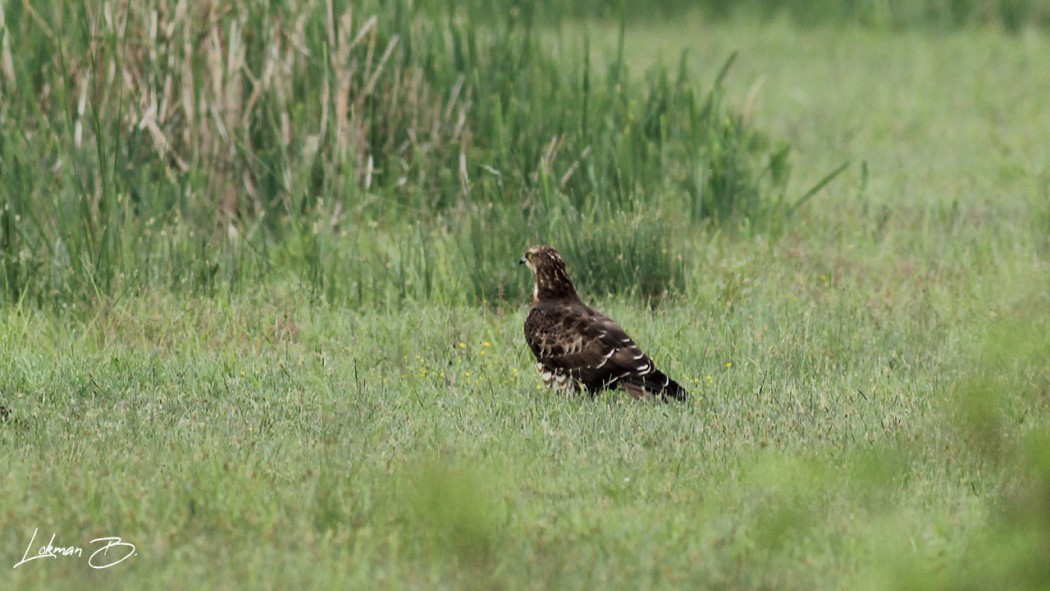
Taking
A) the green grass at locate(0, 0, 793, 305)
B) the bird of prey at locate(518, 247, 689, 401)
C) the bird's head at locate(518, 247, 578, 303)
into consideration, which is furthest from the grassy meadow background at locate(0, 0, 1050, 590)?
the bird's head at locate(518, 247, 578, 303)

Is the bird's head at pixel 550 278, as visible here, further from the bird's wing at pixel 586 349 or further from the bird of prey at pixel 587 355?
the bird's wing at pixel 586 349

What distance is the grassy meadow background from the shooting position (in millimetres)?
4785

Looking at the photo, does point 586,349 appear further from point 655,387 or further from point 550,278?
point 550,278

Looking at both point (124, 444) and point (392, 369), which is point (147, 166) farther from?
point (124, 444)

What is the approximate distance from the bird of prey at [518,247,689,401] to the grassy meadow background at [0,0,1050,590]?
180 millimetres

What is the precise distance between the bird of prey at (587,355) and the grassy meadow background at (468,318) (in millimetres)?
180

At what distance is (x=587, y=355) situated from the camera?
6.91 m

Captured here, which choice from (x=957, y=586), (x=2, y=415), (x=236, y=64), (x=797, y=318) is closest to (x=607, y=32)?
(x=236, y=64)

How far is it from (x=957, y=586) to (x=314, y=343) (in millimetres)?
5373

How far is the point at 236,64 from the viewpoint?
404 inches

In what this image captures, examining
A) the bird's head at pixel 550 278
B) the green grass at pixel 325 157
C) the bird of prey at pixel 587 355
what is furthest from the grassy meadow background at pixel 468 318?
the bird's head at pixel 550 278

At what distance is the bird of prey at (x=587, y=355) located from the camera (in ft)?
22.2

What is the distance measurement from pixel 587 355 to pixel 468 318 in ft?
5.66

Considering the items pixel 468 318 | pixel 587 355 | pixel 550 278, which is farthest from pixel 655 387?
pixel 468 318
